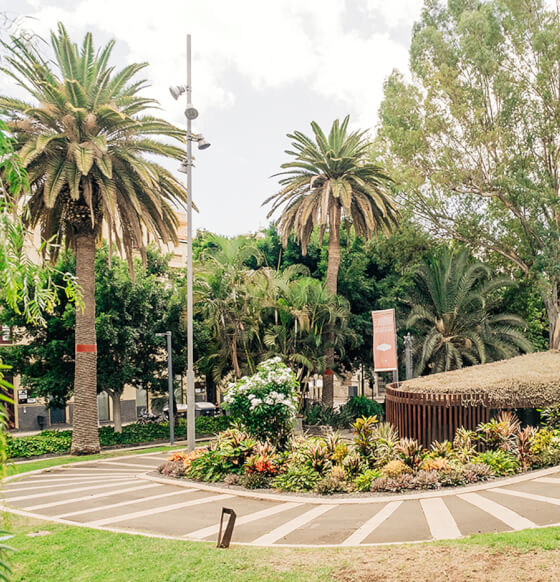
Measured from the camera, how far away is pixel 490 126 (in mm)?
30766

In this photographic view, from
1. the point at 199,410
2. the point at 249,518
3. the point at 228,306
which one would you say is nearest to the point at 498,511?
the point at 249,518

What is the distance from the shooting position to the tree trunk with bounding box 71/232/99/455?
75.7ft

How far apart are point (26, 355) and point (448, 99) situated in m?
23.9

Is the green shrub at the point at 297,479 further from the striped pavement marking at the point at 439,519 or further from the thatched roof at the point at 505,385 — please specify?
the thatched roof at the point at 505,385

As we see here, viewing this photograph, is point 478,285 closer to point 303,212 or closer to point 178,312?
point 303,212

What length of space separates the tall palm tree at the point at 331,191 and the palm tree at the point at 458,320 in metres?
4.97

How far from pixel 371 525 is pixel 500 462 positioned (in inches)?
203

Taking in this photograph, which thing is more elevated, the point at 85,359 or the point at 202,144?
the point at 202,144

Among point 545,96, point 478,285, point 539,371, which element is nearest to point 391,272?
point 478,285

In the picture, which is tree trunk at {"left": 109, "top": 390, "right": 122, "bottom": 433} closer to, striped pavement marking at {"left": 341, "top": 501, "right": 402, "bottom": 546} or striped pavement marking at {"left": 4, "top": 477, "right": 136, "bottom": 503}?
striped pavement marking at {"left": 4, "top": 477, "right": 136, "bottom": 503}

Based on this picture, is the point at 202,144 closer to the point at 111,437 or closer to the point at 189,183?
the point at 189,183

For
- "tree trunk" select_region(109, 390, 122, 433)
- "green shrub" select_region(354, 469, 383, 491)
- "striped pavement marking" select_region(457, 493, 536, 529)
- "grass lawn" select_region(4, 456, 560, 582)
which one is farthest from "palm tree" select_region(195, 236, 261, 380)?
"grass lawn" select_region(4, 456, 560, 582)

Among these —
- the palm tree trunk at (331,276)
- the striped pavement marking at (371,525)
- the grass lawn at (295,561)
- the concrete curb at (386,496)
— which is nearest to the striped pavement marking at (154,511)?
the concrete curb at (386,496)

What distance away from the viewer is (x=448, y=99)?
102 feet
